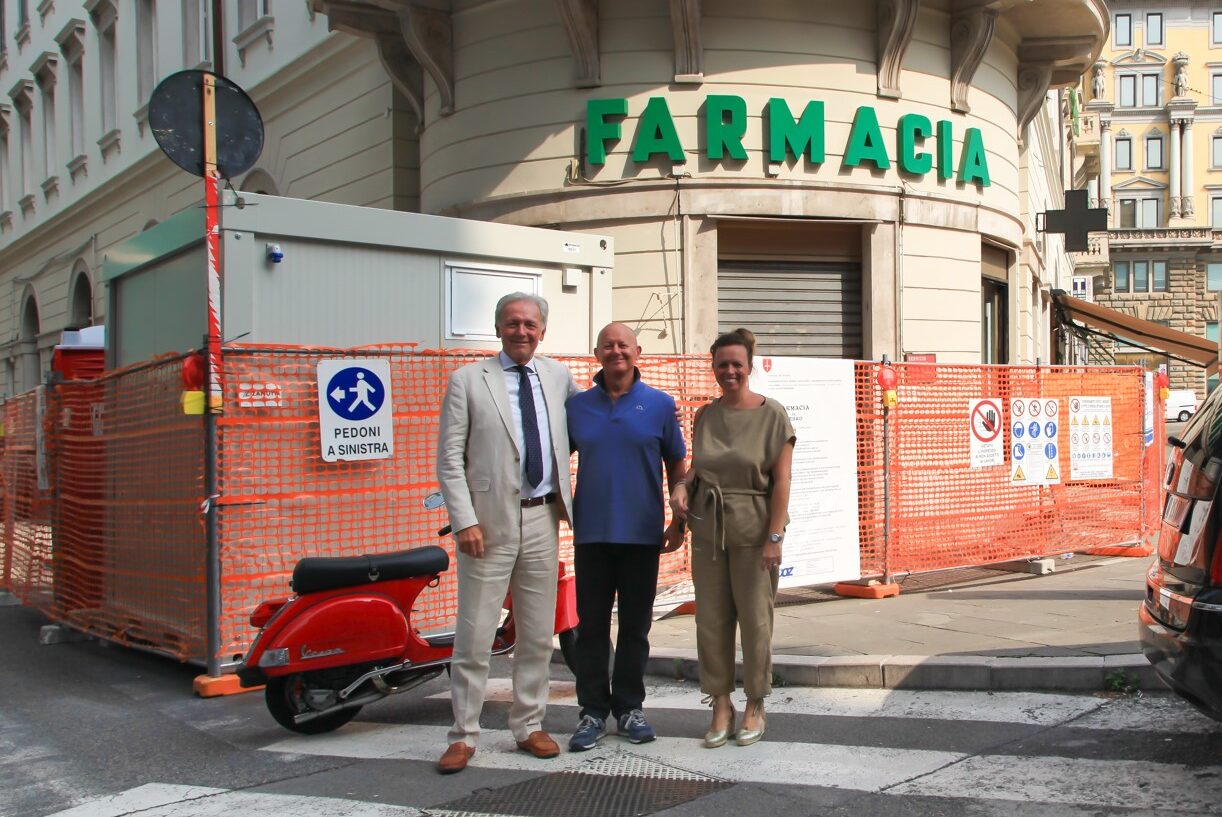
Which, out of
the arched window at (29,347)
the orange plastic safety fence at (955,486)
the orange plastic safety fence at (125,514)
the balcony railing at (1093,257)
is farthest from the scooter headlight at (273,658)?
the balcony railing at (1093,257)

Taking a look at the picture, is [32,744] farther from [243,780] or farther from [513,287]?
[513,287]

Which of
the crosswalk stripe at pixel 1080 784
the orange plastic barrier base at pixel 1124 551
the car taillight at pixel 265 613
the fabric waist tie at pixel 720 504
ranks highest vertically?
the fabric waist tie at pixel 720 504

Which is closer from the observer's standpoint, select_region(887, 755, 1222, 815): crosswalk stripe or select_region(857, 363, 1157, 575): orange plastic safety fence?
select_region(887, 755, 1222, 815): crosswalk stripe

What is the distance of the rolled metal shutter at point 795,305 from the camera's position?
485 inches

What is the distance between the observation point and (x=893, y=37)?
12.0 meters

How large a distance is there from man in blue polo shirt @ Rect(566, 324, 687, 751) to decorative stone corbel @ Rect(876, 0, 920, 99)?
8428mm

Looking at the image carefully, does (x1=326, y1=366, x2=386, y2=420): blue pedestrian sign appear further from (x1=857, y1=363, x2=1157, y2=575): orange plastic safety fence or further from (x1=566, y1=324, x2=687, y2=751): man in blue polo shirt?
(x1=857, y1=363, x2=1157, y2=575): orange plastic safety fence

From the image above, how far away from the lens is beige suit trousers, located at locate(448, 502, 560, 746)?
4.75 meters

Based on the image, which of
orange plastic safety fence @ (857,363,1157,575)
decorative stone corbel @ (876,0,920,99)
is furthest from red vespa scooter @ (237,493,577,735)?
decorative stone corbel @ (876,0,920,99)

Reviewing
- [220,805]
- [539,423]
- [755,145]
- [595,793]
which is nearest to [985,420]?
[755,145]

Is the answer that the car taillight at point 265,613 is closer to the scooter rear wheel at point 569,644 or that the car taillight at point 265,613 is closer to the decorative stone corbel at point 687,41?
the scooter rear wheel at point 569,644

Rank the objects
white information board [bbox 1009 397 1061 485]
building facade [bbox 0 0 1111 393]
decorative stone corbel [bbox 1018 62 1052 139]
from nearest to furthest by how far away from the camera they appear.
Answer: white information board [bbox 1009 397 1061 485] < building facade [bbox 0 0 1111 393] < decorative stone corbel [bbox 1018 62 1052 139]

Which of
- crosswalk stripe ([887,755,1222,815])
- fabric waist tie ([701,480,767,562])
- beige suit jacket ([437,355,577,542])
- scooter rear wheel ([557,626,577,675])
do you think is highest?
beige suit jacket ([437,355,577,542])

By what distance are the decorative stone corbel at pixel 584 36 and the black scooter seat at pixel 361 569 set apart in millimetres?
7635
